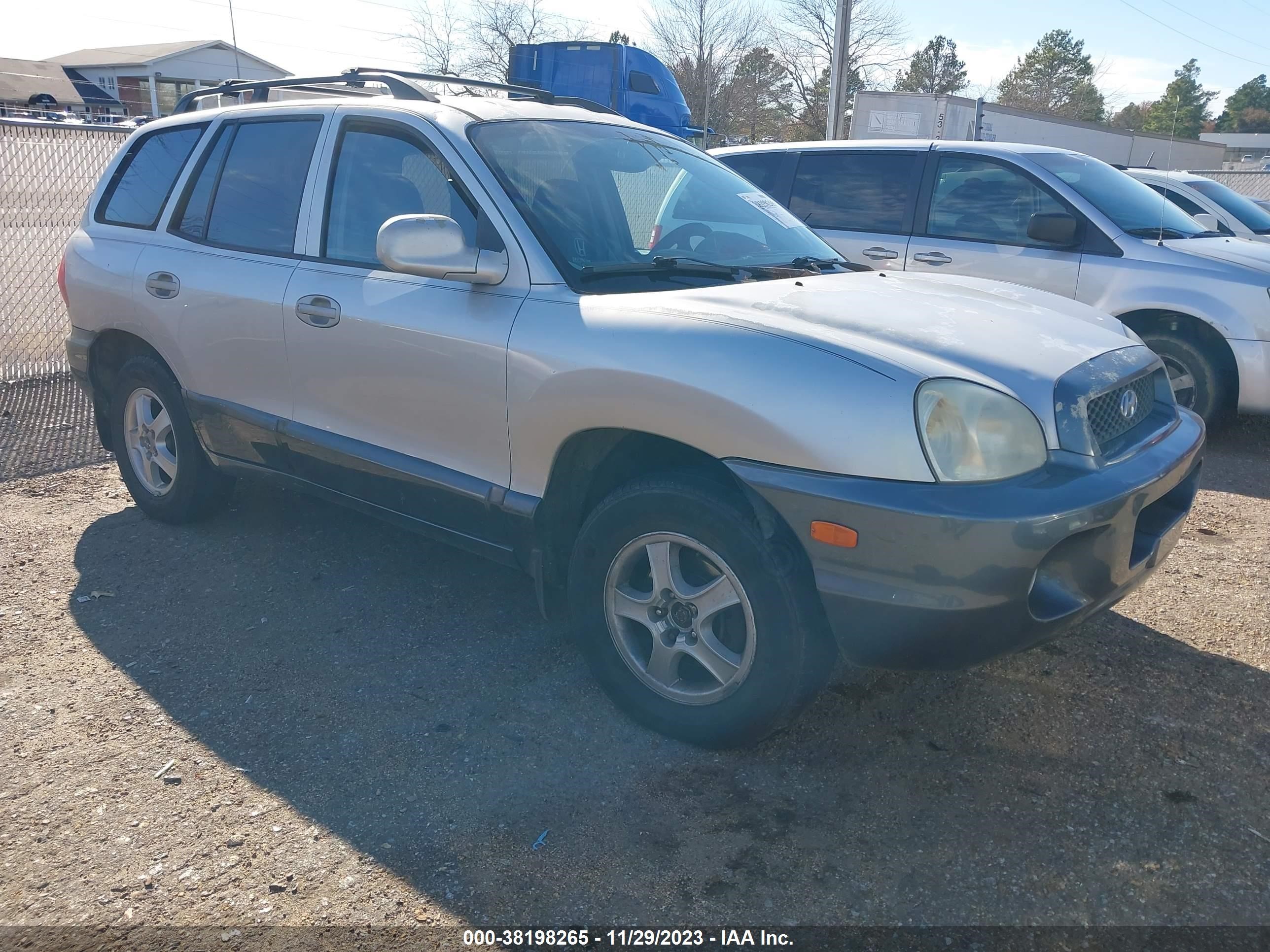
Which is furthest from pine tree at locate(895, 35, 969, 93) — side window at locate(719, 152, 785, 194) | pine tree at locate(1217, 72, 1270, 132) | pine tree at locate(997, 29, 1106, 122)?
side window at locate(719, 152, 785, 194)

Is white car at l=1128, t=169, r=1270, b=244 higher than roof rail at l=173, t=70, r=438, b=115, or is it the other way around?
roof rail at l=173, t=70, r=438, b=115

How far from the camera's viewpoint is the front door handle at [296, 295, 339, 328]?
12.0 feet

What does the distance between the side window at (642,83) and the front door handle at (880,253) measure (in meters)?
10.8

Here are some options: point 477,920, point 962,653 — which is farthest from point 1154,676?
point 477,920

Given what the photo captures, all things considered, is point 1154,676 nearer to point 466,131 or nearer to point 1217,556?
point 1217,556

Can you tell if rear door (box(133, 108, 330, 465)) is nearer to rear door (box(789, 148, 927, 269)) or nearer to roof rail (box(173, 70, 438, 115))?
roof rail (box(173, 70, 438, 115))

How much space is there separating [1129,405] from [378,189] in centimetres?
267

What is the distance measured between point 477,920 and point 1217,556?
12.3 feet

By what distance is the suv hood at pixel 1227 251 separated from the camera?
6180mm

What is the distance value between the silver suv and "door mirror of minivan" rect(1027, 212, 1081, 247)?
2.87 m

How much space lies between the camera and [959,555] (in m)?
2.41

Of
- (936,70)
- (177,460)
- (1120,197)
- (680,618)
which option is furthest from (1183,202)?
(936,70)

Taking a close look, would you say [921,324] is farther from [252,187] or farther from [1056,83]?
[1056,83]

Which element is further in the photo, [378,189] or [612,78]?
[612,78]
